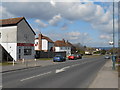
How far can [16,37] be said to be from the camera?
113ft

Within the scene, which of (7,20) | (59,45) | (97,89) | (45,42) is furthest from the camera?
(59,45)

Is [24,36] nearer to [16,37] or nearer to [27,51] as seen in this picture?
[16,37]

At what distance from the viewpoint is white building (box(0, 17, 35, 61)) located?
113 ft

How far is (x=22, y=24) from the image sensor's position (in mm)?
36062

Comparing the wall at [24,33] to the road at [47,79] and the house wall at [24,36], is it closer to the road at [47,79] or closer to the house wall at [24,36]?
the house wall at [24,36]

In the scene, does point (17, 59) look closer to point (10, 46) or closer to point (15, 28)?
point (10, 46)

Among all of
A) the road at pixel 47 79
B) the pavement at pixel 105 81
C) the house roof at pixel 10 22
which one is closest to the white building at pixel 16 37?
the house roof at pixel 10 22

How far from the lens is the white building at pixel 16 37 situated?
113 ft

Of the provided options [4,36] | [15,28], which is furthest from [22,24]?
[4,36]

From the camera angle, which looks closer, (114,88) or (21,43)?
(114,88)

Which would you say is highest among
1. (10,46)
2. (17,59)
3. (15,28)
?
(15,28)

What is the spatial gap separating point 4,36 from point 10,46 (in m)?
2.66

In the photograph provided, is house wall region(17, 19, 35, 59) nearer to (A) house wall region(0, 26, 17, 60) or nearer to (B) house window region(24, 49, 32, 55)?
(B) house window region(24, 49, 32, 55)

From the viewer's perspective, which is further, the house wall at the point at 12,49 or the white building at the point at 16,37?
the white building at the point at 16,37
